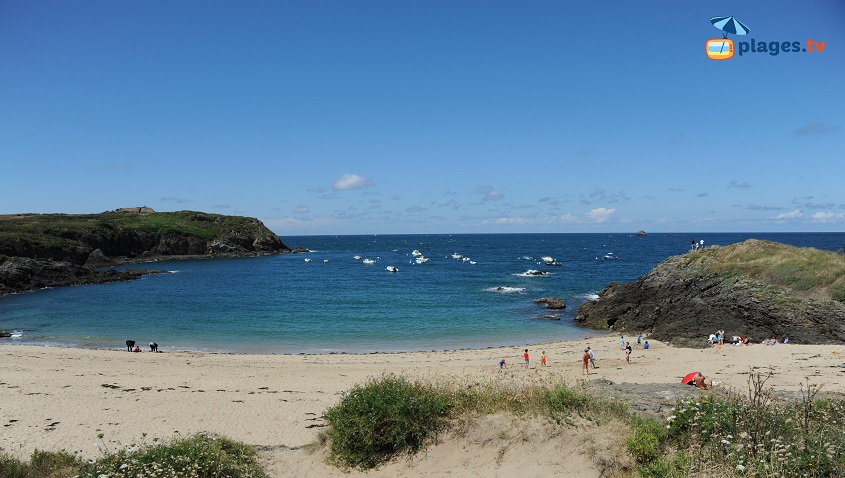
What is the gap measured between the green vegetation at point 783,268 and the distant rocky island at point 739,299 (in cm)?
4

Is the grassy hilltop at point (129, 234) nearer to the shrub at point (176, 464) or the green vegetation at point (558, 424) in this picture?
the shrub at point (176, 464)

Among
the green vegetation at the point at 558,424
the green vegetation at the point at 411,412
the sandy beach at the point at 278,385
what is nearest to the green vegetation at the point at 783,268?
the sandy beach at the point at 278,385

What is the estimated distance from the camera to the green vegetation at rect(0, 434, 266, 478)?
8.46 m

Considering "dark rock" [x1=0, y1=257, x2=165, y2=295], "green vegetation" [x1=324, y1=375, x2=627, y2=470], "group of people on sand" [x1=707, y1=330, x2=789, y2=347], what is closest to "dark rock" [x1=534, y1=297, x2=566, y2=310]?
"group of people on sand" [x1=707, y1=330, x2=789, y2=347]

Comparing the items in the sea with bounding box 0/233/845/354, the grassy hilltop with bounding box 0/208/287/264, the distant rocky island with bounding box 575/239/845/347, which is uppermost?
the grassy hilltop with bounding box 0/208/287/264

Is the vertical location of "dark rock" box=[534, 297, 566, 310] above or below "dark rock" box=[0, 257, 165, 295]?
below

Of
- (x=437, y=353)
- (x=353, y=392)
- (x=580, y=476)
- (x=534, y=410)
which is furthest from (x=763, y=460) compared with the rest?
(x=437, y=353)

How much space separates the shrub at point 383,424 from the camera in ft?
32.9

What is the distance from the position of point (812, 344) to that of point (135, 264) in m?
94.2

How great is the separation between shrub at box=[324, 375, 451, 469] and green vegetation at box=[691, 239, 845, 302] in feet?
95.5

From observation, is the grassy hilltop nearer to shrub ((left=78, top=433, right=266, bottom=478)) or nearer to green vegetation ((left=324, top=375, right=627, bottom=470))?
shrub ((left=78, top=433, right=266, bottom=478))

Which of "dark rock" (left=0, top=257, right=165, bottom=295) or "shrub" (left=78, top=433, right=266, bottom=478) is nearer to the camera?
"shrub" (left=78, top=433, right=266, bottom=478)

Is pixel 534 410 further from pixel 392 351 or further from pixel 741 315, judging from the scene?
pixel 741 315

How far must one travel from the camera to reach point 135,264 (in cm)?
8825
